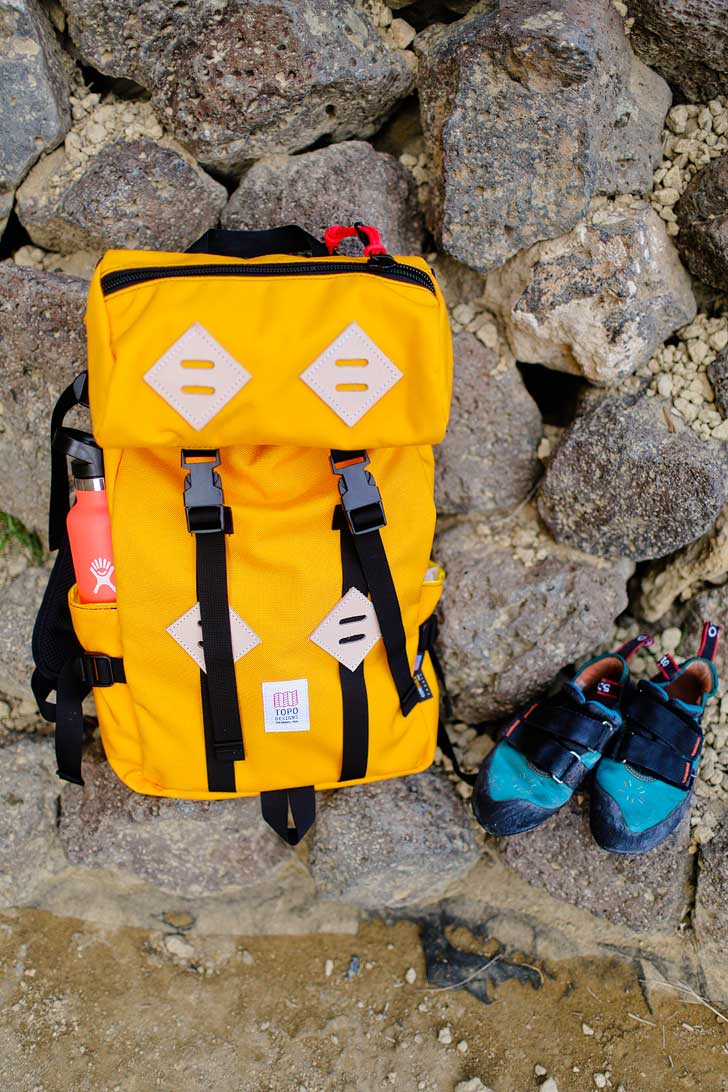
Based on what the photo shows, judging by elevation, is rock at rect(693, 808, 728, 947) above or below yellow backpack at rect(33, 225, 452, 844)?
below

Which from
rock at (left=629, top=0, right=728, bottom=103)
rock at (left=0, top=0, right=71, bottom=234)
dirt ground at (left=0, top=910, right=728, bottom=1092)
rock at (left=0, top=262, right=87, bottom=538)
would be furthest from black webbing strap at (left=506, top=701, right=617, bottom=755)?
rock at (left=0, top=0, right=71, bottom=234)

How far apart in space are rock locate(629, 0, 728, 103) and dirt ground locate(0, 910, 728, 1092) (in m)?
2.42

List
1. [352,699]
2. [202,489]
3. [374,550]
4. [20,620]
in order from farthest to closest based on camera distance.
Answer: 1. [20,620]
2. [352,699]
3. [374,550]
4. [202,489]

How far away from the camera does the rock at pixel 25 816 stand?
2.30 m

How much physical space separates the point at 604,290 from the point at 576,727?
113 centimetres

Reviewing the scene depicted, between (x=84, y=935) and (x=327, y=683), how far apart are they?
46.5 inches

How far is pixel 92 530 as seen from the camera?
1.86 meters

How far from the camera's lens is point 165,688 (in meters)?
1.93

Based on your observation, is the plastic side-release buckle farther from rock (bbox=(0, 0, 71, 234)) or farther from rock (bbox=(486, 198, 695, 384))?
rock (bbox=(486, 198, 695, 384))

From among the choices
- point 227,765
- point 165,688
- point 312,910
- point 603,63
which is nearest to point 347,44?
point 603,63

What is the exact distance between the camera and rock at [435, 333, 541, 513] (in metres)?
2.16

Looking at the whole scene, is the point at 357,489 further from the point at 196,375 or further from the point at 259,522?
the point at 196,375

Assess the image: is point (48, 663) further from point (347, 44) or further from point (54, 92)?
point (347, 44)

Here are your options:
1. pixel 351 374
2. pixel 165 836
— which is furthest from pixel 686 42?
pixel 165 836
